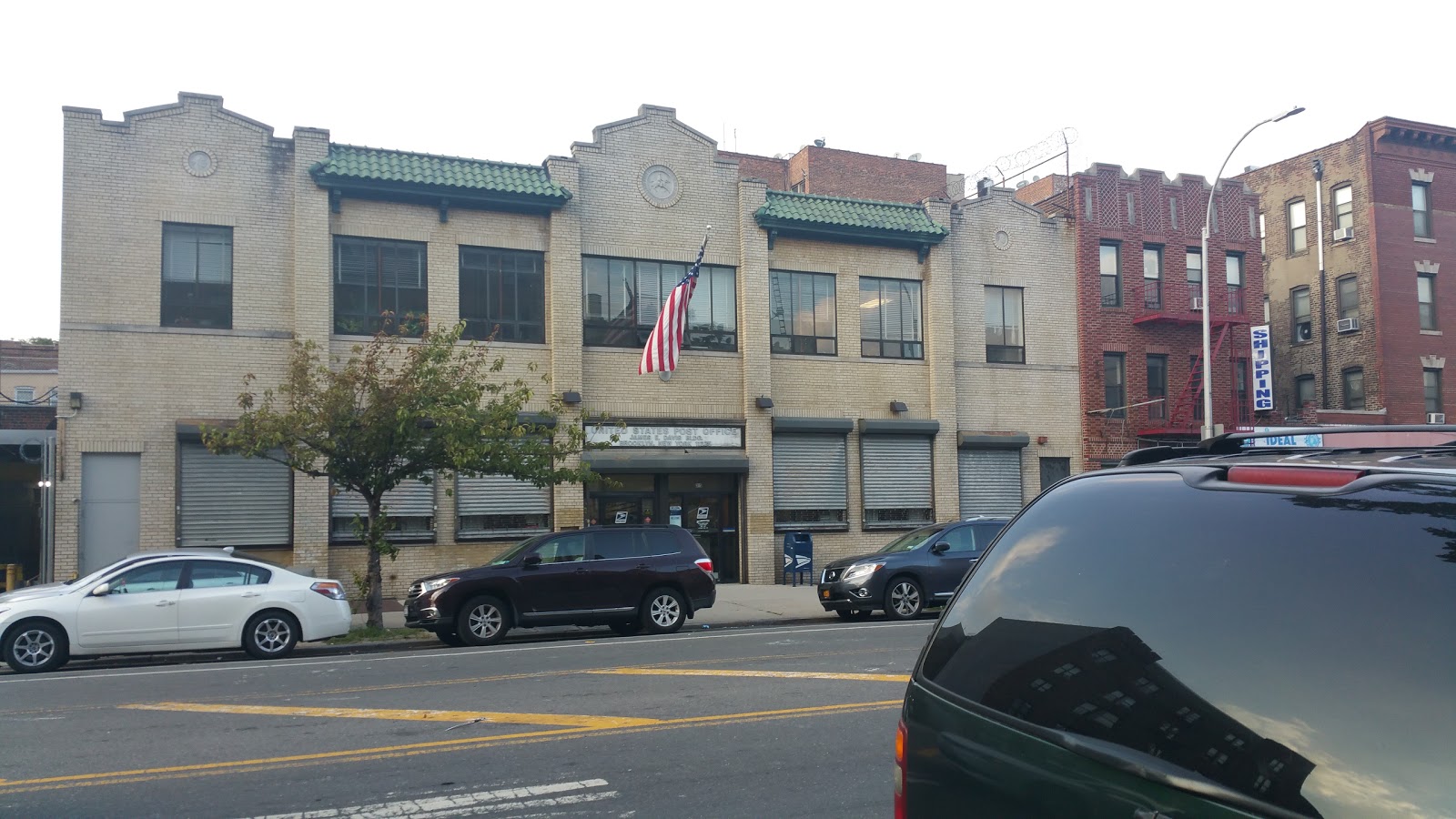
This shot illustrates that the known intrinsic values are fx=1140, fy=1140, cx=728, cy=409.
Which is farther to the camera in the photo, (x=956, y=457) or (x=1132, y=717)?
(x=956, y=457)

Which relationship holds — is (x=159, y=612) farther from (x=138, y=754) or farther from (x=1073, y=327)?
(x=1073, y=327)

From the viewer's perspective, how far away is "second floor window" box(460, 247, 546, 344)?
23.7 metres

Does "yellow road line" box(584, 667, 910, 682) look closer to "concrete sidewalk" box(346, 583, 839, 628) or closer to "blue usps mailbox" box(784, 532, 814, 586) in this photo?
"concrete sidewalk" box(346, 583, 839, 628)

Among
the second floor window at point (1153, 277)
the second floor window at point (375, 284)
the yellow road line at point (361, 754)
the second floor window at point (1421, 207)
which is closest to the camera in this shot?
the yellow road line at point (361, 754)

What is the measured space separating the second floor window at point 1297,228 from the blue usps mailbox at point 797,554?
20.8m

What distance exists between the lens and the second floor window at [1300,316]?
35.3m

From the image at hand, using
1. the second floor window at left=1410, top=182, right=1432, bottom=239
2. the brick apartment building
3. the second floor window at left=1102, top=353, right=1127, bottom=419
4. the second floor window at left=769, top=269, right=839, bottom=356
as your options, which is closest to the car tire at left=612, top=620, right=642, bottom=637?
the second floor window at left=769, top=269, right=839, bottom=356

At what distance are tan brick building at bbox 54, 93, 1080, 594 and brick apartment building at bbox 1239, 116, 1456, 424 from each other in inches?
420

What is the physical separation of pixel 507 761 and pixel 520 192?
17573 millimetres

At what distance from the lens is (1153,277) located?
30.4 m

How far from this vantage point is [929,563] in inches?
722

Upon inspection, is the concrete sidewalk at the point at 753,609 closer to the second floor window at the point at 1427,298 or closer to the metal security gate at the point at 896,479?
the metal security gate at the point at 896,479

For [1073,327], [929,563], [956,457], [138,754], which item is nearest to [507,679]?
[138,754]

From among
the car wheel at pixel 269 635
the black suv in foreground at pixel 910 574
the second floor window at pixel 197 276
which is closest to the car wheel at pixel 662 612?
the black suv in foreground at pixel 910 574
